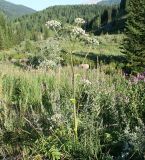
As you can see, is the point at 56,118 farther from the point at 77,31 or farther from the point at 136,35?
the point at 136,35

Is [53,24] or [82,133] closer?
[53,24]

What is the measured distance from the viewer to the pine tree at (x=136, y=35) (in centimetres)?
3378

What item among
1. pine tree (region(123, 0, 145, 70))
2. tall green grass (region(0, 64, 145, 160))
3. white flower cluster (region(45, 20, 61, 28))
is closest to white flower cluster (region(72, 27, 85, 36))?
white flower cluster (region(45, 20, 61, 28))

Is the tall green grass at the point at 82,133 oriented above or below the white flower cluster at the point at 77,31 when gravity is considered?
below

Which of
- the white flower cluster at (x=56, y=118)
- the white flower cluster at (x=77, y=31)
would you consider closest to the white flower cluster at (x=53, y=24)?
the white flower cluster at (x=77, y=31)

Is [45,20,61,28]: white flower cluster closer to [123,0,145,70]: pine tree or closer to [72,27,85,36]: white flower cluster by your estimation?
[72,27,85,36]: white flower cluster

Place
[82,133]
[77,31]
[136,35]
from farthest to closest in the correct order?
1. [136,35]
2. [82,133]
3. [77,31]

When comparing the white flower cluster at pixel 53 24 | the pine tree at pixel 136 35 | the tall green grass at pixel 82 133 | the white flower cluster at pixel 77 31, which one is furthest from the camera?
the pine tree at pixel 136 35

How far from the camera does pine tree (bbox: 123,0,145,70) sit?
111 feet

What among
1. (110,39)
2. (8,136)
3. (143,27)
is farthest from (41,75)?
(110,39)

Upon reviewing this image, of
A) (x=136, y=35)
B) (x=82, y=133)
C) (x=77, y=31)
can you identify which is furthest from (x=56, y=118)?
(x=136, y=35)

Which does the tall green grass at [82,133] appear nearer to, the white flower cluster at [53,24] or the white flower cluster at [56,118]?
the white flower cluster at [56,118]

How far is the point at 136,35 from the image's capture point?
35344 millimetres

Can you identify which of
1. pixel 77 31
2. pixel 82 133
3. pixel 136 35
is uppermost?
pixel 77 31
